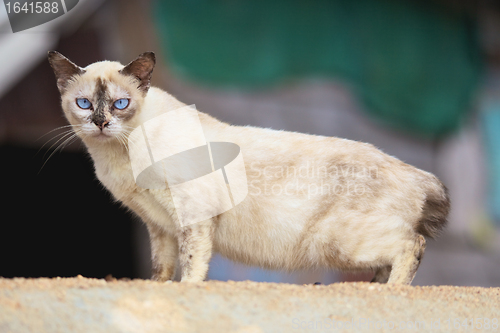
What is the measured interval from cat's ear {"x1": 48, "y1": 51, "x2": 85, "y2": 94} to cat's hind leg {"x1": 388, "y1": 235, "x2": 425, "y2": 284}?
7.30ft

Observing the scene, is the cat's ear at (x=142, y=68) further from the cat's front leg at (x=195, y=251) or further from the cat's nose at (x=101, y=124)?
the cat's front leg at (x=195, y=251)

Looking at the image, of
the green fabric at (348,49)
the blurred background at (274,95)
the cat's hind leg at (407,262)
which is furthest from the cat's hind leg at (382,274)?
the green fabric at (348,49)

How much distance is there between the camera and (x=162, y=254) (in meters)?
3.07

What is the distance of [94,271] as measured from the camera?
5.61 meters

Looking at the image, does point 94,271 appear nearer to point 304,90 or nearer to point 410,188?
point 304,90

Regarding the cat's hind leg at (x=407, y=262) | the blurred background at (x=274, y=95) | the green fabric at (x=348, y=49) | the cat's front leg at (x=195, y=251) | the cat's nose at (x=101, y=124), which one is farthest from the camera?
the green fabric at (x=348, y=49)

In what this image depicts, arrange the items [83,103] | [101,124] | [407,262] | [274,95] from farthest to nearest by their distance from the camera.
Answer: [274,95], [407,262], [83,103], [101,124]

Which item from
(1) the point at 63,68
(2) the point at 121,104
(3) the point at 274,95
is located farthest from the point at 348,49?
(1) the point at 63,68

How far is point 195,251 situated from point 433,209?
159 cm

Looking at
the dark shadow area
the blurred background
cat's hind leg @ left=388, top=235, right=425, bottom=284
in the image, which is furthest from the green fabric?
cat's hind leg @ left=388, top=235, right=425, bottom=284

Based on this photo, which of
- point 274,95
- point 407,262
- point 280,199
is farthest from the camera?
point 274,95

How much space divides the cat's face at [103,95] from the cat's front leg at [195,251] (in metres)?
0.68

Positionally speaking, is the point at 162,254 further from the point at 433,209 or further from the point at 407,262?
the point at 433,209

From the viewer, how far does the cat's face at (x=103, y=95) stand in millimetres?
2590
